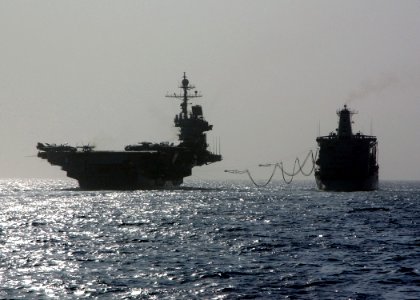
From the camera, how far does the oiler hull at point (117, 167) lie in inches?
3949

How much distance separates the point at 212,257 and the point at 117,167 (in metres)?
70.6

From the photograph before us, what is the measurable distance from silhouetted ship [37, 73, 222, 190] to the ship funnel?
22598mm

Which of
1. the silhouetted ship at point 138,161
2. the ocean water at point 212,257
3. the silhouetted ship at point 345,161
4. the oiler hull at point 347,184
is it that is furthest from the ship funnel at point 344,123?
the ocean water at point 212,257

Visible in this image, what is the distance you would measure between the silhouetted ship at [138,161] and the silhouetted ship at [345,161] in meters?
21.2

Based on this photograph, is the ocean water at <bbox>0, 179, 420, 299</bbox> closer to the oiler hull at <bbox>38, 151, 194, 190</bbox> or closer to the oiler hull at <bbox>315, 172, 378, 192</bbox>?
the oiler hull at <bbox>38, 151, 194, 190</bbox>

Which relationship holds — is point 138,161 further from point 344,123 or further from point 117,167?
point 344,123

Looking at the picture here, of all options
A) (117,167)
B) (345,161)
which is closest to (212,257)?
(117,167)

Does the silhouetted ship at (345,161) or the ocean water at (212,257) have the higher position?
the silhouetted ship at (345,161)

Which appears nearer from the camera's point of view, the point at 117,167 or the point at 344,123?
the point at 117,167

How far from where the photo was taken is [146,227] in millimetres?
49969

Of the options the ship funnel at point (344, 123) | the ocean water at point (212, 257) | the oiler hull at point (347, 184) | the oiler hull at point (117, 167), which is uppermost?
the ship funnel at point (344, 123)

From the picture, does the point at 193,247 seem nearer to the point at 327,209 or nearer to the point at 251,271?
the point at 251,271

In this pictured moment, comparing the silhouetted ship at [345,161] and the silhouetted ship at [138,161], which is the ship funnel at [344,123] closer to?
the silhouetted ship at [345,161]

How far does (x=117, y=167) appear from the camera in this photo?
102 meters
